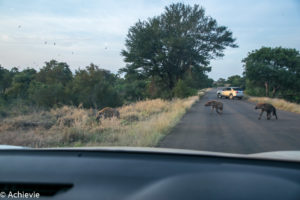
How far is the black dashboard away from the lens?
1.90 meters

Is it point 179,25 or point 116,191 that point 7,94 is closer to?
point 179,25

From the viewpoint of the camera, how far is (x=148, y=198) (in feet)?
6.16

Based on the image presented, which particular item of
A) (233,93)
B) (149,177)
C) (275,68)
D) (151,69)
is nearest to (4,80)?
(151,69)

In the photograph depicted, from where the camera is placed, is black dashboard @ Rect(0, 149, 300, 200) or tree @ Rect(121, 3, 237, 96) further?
tree @ Rect(121, 3, 237, 96)

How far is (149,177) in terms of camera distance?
2.10 metres

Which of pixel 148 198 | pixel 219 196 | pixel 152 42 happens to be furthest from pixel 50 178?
pixel 152 42

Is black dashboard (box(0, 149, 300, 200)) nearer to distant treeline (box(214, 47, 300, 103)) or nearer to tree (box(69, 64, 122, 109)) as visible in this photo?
tree (box(69, 64, 122, 109))

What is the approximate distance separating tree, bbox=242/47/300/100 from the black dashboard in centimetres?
4115

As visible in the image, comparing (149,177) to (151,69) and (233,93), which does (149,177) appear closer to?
(151,69)

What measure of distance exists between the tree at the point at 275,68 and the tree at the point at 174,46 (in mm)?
5926

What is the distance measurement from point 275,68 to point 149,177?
147ft

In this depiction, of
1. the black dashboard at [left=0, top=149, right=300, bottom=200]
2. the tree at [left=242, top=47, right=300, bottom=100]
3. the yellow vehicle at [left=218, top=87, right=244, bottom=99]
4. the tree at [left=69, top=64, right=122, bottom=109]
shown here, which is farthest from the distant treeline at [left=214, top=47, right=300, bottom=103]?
the black dashboard at [left=0, top=149, right=300, bottom=200]

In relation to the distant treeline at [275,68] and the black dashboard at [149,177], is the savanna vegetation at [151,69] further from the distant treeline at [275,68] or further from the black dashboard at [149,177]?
the black dashboard at [149,177]

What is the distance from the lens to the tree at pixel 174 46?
35.3 metres
